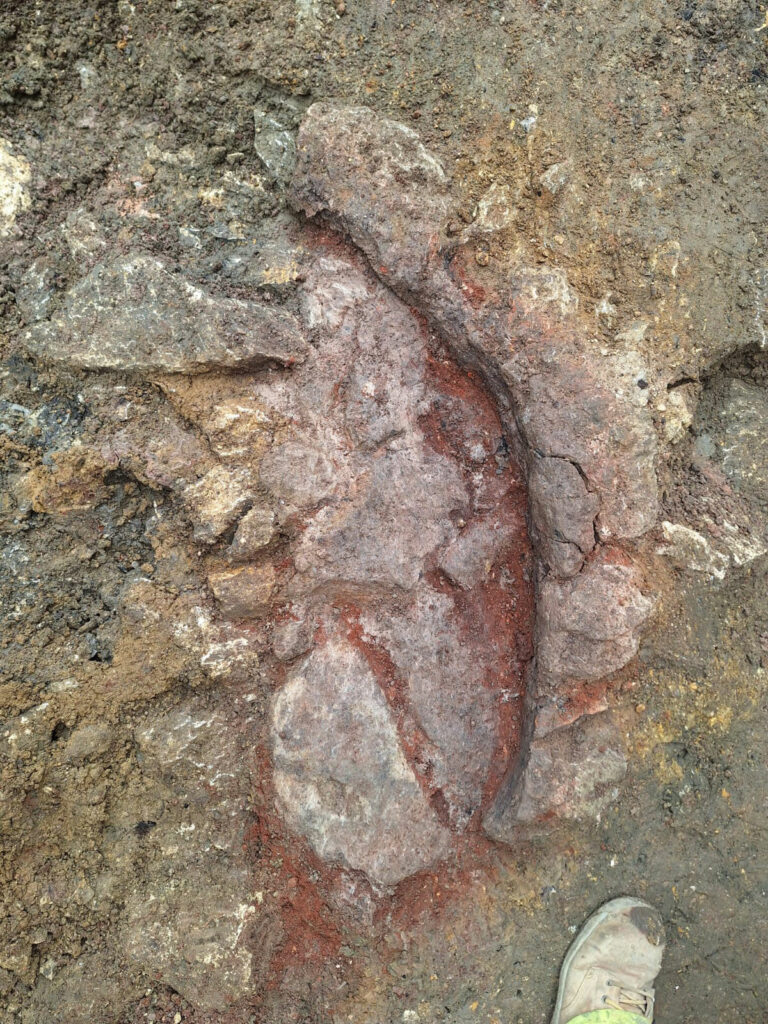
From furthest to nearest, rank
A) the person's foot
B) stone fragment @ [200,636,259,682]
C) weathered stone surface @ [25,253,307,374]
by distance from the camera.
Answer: the person's foot, stone fragment @ [200,636,259,682], weathered stone surface @ [25,253,307,374]

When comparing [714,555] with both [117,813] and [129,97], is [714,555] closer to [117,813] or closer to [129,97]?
[117,813]

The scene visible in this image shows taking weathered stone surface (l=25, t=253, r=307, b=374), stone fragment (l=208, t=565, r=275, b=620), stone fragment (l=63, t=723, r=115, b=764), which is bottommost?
stone fragment (l=63, t=723, r=115, b=764)

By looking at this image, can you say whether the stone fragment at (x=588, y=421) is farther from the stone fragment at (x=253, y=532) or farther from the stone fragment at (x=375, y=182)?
the stone fragment at (x=253, y=532)

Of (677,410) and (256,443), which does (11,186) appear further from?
(677,410)

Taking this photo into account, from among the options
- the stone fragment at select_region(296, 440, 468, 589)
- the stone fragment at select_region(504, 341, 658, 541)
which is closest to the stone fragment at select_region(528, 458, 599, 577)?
the stone fragment at select_region(504, 341, 658, 541)

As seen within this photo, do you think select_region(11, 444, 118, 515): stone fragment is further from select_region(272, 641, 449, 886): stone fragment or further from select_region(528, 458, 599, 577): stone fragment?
select_region(528, 458, 599, 577): stone fragment

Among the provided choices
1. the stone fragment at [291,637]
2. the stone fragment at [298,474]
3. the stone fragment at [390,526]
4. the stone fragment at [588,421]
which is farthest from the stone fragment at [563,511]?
the stone fragment at [291,637]

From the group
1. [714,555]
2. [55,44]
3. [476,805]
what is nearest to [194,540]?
[476,805]

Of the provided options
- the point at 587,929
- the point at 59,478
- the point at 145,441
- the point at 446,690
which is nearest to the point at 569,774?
the point at 446,690
